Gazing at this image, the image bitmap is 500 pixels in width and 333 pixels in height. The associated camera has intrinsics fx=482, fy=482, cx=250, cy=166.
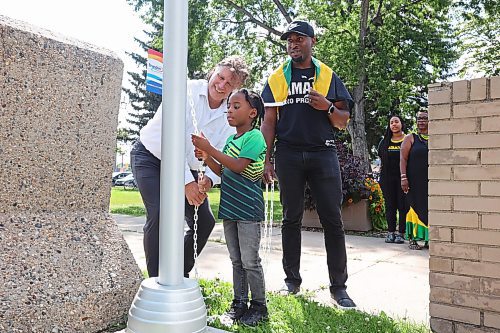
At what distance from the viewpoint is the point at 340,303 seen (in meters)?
3.24

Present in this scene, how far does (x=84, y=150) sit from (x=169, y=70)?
116 cm

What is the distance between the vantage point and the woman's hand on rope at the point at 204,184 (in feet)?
9.87

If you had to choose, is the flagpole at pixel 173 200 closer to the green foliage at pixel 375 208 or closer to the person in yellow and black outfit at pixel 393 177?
the person in yellow and black outfit at pixel 393 177

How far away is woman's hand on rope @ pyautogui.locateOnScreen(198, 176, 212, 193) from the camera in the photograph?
3010 mm

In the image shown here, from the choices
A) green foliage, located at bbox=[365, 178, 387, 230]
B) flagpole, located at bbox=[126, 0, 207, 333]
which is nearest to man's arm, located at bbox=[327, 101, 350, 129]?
flagpole, located at bbox=[126, 0, 207, 333]

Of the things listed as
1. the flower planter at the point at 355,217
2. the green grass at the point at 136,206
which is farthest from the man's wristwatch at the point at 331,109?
the green grass at the point at 136,206

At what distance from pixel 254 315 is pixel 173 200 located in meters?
1.53

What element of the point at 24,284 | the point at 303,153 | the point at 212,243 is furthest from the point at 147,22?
the point at 24,284

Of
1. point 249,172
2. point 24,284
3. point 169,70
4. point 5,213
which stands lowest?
point 24,284

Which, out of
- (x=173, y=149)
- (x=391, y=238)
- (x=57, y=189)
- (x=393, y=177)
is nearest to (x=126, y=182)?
(x=393, y=177)

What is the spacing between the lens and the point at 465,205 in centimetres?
262

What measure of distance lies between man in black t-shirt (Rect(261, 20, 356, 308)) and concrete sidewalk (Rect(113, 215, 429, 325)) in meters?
0.26

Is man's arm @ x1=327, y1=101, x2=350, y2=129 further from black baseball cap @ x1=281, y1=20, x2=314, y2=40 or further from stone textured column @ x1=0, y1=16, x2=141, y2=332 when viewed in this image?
stone textured column @ x1=0, y1=16, x2=141, y2=332

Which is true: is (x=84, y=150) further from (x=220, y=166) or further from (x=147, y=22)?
(x=147, y=22)
